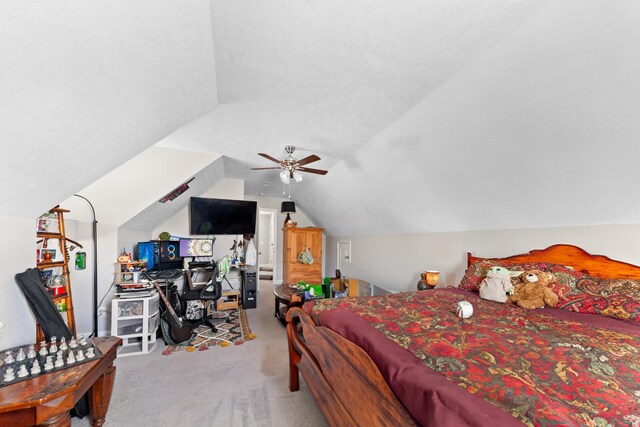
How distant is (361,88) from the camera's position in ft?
7.06

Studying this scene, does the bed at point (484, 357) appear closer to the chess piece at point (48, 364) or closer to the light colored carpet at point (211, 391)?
the light colored carpet at point (211, 391)

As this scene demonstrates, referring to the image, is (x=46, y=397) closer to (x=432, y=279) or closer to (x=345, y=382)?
(x=345, y=382)

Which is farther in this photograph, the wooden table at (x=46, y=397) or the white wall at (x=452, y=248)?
the white wall at (x=452, y=248)

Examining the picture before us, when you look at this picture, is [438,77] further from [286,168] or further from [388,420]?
[388,420]

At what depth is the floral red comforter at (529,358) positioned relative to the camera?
0.83m

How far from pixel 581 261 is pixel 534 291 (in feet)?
2.08

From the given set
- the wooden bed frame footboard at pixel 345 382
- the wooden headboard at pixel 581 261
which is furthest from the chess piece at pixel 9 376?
the wooden headboard at pixel 581 261

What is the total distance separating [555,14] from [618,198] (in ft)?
5.13

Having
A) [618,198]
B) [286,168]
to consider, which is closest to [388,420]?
[618,198]

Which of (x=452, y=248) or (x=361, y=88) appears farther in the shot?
(x=452, y=248)

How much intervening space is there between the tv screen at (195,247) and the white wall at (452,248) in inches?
121

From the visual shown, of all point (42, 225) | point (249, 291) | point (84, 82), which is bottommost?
point (249, 291)

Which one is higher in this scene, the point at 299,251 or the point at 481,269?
the point at 481,269

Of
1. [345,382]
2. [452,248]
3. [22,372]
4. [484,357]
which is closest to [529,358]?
[484,357]
